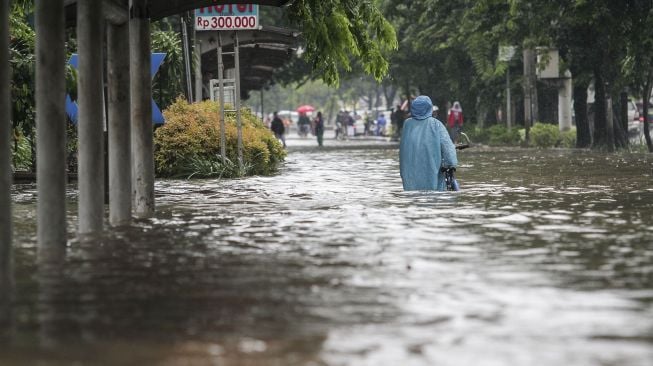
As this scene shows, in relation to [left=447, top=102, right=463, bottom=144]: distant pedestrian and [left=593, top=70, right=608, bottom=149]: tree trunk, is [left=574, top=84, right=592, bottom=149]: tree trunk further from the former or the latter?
[left=447, top=102, right=463, bottom=144]: distant pedestrian

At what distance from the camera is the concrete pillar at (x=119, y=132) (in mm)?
15891

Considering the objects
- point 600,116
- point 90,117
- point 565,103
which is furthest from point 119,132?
point 565,103

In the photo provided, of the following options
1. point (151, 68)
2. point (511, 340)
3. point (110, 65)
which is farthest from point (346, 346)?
point (151, 68)

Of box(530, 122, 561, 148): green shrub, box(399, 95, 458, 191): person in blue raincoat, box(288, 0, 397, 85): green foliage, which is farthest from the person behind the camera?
box(530, 122, 561, 148): green shrub

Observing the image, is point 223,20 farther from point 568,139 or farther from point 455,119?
point 455,119

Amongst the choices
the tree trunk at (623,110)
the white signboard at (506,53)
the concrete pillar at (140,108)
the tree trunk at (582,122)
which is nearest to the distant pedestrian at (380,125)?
the white signboard at (506,53)

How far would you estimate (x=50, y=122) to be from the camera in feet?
41.1

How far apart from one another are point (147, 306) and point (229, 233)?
17.0 feet

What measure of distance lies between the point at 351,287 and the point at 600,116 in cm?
3457

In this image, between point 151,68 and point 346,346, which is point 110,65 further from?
point 346,346

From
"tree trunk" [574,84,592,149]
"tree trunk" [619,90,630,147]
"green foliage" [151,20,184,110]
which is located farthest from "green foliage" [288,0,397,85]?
"tree trunk" [574,84,592,149]

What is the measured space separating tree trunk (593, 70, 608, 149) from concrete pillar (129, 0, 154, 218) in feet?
87.5

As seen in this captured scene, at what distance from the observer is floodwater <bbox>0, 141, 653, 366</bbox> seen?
7121 mm

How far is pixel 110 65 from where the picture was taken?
1638 cm
